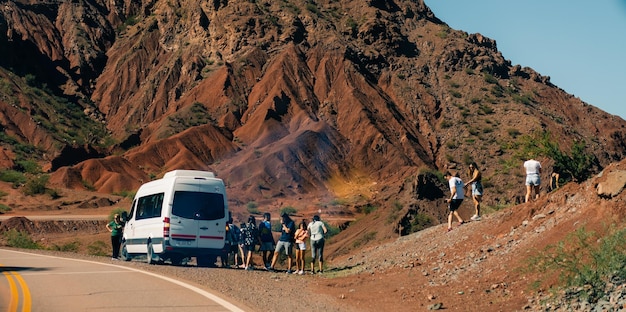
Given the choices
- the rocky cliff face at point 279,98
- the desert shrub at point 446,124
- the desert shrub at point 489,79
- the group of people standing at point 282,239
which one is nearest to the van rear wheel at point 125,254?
the group of people standing at point 282,239

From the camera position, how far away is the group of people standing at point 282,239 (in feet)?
75.1

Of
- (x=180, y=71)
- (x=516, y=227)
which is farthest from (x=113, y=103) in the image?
(x=516, y=227)

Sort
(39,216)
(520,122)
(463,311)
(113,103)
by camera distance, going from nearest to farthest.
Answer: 1. (463,311)
2. (39,216)
3. (520,122)
4. (113,103)

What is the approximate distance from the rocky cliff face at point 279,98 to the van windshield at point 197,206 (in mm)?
49818

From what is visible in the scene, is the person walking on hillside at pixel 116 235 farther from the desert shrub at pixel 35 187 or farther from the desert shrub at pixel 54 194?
the desert shrub at pixel 35 187

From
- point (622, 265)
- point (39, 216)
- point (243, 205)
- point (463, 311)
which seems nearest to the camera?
point (622, 265)

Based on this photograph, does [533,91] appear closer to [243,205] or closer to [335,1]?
[335,1]

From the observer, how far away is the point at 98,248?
4197cm

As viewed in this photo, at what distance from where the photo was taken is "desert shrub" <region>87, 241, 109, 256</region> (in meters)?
40.2

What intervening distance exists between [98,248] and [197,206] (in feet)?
67.8

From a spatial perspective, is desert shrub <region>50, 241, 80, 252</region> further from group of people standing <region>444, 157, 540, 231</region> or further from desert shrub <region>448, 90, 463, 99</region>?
desert shrub <region>448, 90, 463, 99</region>

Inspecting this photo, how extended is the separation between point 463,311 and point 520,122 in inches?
3096

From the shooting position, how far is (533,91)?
104312mm

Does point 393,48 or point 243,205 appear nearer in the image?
point 243,205
